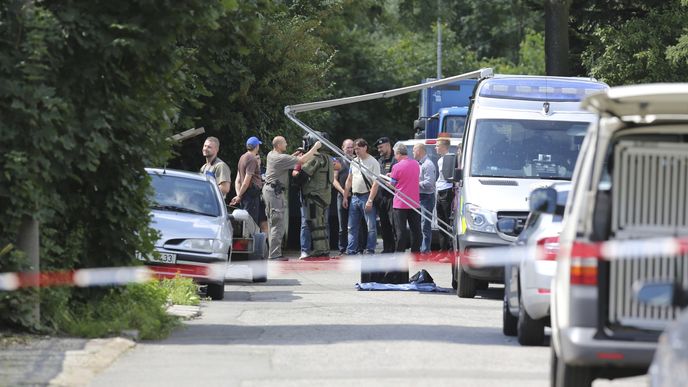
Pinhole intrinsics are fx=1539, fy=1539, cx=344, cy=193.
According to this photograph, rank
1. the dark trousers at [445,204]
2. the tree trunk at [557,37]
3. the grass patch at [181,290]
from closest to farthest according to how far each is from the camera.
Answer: the grass patch at [181,290]
the dark trousers at [445,204]
the tree trunk at [557,37]

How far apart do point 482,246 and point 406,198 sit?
4.29 metres

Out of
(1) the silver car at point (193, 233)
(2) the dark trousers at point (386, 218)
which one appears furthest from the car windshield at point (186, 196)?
(2) the dark trousers at point (386, 218)

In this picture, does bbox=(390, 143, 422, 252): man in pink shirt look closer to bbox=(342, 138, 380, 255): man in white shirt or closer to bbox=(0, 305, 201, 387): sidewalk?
bbox=(342, 138, 380, 255): man in white shirt

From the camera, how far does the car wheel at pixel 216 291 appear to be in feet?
57.1

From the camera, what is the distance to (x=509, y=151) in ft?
59.4

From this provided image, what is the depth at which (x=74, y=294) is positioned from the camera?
12961 mm

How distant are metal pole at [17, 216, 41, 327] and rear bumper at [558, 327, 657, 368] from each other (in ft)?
17.1

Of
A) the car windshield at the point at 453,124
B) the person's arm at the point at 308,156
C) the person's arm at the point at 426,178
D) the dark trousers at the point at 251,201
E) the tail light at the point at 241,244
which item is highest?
the car windshield at the point at 453,124

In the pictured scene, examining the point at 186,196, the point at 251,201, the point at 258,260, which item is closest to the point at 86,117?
the point at 186,196

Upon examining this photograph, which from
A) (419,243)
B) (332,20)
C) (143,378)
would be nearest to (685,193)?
(143,378)

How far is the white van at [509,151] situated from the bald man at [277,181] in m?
5.39

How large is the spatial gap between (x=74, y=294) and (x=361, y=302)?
4556mm

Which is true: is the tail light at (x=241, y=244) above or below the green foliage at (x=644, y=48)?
below

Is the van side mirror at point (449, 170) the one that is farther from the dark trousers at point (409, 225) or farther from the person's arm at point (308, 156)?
the person's arm at point (308, 156)
